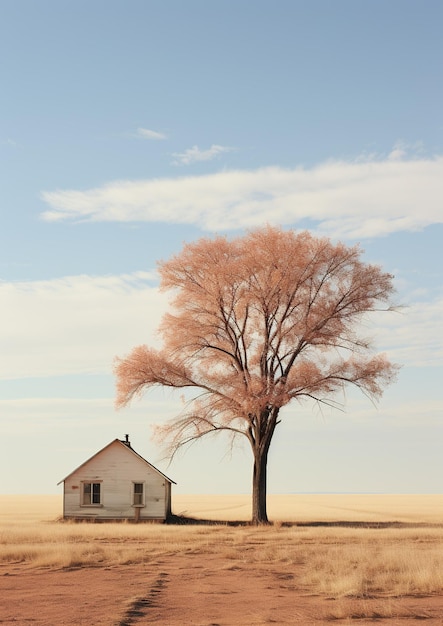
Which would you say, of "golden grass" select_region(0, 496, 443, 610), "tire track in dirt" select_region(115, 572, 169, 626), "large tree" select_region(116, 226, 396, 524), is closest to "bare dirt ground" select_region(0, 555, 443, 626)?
"tire track in dirt" select_region(115, 572, 169, 626)

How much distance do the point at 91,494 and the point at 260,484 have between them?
10167 millimetres

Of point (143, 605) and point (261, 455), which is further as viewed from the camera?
point (261, 455)

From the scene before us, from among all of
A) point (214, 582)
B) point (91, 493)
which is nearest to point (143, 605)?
point (214, 582)

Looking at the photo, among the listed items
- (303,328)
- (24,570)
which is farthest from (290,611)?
(303,328)

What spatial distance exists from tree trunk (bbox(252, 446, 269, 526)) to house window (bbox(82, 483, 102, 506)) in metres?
9.30

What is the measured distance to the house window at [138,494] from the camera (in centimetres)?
4803

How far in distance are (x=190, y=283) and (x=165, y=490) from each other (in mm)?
12276

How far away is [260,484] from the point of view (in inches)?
1785

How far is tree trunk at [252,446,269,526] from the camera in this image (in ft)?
148

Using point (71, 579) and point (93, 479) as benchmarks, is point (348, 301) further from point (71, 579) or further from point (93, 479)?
point (71, 579)

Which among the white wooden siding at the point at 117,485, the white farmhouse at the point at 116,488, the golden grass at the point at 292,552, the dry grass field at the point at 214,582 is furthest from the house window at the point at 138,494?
the dry grass field at the point at 214,582

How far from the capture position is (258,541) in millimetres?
33656

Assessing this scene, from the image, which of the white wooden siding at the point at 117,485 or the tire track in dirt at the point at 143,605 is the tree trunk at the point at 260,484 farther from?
the tire track in dirt at the point at 143,605

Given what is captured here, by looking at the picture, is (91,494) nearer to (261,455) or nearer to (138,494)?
(138,494)
